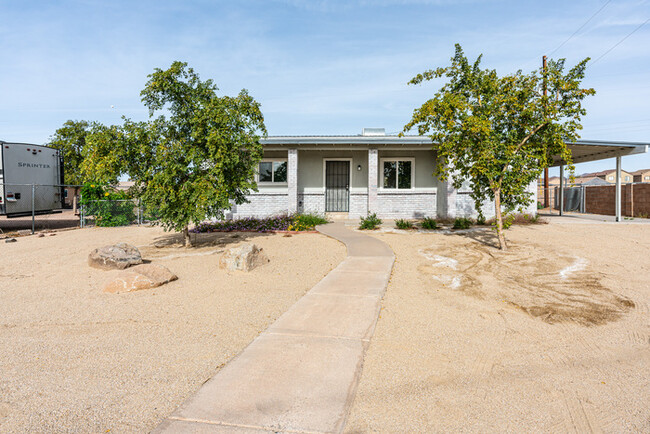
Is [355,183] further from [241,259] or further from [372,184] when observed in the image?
[241,259]

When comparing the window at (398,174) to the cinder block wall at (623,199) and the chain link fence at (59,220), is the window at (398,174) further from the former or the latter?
the cinder block wall at (623,199)

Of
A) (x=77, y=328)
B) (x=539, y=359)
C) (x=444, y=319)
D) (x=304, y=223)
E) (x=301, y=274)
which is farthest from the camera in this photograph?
(x=304, y=223)

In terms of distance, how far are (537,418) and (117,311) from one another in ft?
16.3

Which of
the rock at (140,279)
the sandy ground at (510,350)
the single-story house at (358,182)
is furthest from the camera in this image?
the single-story house at (358,182)

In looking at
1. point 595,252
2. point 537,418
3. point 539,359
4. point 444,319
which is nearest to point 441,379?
point 537,418

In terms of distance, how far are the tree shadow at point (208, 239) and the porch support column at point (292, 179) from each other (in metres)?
3.51

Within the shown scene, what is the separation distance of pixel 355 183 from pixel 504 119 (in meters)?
8.05

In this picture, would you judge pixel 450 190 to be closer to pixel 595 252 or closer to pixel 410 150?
pixel 410 150

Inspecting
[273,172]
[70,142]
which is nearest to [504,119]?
[273,172]

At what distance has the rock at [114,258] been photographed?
7.23 m

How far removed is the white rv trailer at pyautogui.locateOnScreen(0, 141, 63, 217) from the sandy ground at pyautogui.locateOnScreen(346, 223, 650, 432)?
1491cm

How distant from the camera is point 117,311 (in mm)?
4875

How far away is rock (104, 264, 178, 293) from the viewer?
5789 mm

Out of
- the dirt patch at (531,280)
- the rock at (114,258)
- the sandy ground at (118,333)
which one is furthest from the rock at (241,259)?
the dirt patch at (531,280)
